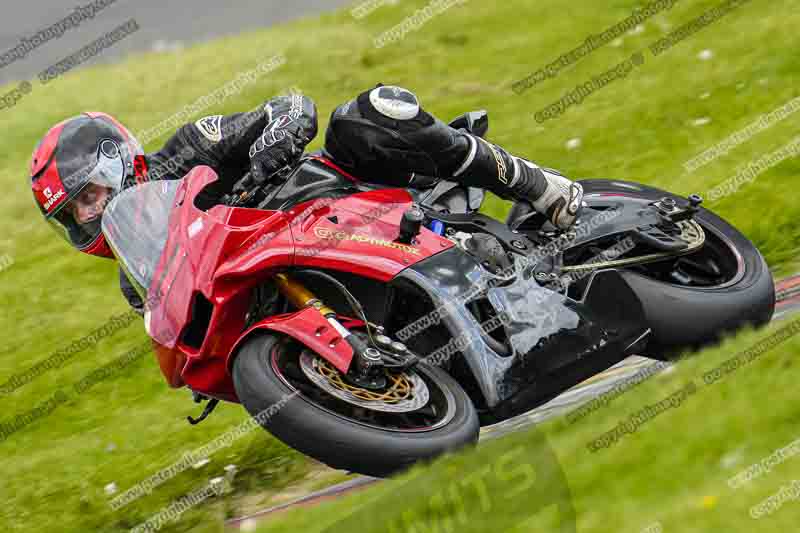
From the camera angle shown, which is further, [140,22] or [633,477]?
[140,22]

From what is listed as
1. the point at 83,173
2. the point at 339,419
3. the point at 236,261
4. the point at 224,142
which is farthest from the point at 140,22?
the point at 339,419

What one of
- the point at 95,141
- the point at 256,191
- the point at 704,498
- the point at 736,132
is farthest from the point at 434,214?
the point at 736,132

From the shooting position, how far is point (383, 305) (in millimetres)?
4672

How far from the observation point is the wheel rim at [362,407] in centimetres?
414

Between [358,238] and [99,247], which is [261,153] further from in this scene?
[99,247]

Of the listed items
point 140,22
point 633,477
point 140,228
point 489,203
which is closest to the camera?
point 633,477

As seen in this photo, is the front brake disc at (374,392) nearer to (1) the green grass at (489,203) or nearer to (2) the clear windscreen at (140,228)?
(1) the green grass at (489,203)

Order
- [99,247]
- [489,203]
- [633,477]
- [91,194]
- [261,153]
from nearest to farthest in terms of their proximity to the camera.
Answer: [633,477] < [261,153] < [91,194] < [99,247] < [489,203]

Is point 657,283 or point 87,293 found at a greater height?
point 657,283

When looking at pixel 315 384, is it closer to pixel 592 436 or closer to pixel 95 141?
pixel 592 436

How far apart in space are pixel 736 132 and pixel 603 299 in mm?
3484

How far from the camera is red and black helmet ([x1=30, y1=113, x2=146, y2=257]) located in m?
4.82

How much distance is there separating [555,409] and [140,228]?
6.52 feet

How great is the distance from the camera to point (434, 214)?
516cm
